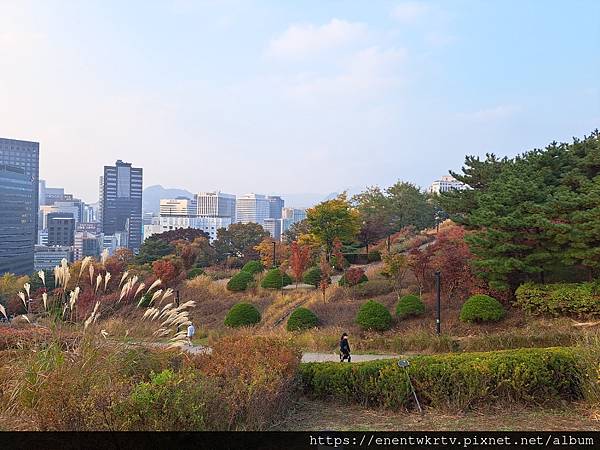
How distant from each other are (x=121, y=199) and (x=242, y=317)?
134839 millimetres

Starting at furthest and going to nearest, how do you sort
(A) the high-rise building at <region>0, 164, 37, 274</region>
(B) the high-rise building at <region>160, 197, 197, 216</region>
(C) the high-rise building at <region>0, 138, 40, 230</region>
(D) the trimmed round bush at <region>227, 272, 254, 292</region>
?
(B) the high-rise building at <region>160, 197, 197, 216</region>, (C) the high-rise building at <region>0, 138, 40, 230</region>, (A) the high-rise building at <region>0, 164, 37, 274</region>, (D) the trimmed round bush at <region>227, 272, 254, 292</region>

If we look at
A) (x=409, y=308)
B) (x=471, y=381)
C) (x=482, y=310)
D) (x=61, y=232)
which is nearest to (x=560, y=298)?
(x=482, y=310)

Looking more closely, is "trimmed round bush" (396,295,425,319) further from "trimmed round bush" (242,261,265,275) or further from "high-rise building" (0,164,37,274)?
"high-rise building" (0,164,37,274)

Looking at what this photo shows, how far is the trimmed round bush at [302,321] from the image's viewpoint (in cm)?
1509

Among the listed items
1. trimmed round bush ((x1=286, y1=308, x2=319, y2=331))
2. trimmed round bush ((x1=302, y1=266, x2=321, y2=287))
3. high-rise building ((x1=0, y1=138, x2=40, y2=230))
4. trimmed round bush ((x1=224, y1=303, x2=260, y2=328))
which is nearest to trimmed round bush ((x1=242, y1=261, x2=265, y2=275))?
→ trimmed round bush ((x1=302, y1=266, x2=321, y2=287))

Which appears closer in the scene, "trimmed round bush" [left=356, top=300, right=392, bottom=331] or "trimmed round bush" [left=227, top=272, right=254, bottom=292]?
"trimmed round bush" [left=356, top=300, right=392, bottom=331]

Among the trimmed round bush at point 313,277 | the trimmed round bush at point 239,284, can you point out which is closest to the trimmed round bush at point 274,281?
the trimmed round bush at point 239,284

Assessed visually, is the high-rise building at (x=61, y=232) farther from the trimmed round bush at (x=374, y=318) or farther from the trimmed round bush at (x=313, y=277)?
the trimmed round bush at (x=374, y=318)

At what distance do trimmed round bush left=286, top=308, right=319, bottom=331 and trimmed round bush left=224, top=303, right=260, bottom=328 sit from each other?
1.65 meters

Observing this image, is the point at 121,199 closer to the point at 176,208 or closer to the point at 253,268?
the point at 176,208

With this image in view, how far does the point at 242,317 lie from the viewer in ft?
53.6

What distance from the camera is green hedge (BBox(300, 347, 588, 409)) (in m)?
5.05

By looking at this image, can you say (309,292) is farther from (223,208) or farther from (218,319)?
(223,208)

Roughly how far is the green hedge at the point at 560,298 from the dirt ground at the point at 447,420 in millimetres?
9086
